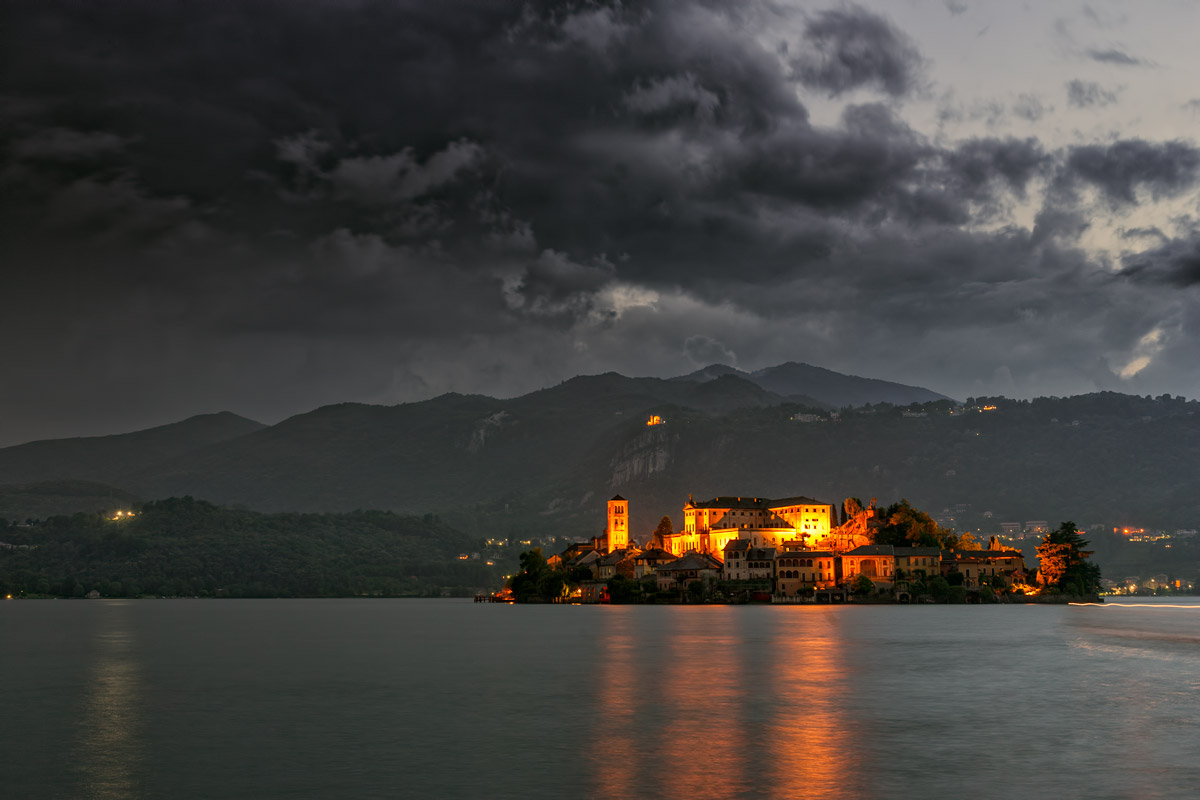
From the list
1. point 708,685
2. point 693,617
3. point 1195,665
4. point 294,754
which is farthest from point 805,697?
point 693,617

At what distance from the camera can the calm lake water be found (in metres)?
33.3

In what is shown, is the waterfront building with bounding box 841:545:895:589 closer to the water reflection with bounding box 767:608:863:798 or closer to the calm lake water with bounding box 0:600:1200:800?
the calm lake water with bounding box 0:600:1200:800

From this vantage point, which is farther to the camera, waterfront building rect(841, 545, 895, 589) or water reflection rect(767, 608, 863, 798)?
waterfront building rect(841, 545, 895, 589)

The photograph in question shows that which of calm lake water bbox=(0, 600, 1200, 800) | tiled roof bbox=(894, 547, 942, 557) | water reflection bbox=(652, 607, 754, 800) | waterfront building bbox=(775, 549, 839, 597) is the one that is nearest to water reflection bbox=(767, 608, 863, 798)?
calm lake water bbox=(0, 600, 1200, 800)

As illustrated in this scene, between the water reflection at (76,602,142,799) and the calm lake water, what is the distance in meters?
0.18

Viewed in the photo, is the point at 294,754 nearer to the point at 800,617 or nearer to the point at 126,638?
the point at 126,638

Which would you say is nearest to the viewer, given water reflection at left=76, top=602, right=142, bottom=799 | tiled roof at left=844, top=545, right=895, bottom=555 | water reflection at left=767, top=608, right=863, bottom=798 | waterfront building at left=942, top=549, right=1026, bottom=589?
water reflection at left=767, top=608, right=863, bottom=798

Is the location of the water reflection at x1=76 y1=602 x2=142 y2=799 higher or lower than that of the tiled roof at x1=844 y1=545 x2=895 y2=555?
lower

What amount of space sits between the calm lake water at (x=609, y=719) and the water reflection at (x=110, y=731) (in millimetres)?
179

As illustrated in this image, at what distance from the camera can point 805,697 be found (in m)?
55.2

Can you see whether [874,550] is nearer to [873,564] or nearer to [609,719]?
[873,564]

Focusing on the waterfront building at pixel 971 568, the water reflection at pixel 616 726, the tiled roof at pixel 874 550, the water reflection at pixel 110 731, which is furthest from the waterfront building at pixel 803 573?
the water reflection at pixel 110 731

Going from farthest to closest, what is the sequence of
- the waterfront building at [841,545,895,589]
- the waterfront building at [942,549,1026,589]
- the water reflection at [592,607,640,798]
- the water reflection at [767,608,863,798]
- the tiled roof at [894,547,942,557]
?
the waterfront building at [942,549,1026,589]
the tiled roof at [894,547,942,557]
the waterfront building at [841,545,895,589]
the water reflection at [592,607,640,798]
the water reflection at [767,608,863,798]

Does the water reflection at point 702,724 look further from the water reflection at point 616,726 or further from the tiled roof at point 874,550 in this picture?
the tiled roof at point 874,550
